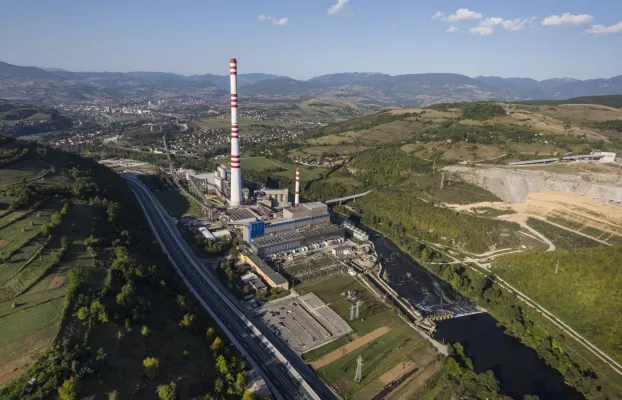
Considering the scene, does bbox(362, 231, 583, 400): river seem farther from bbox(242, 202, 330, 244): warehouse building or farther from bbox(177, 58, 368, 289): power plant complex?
bbox(242, 202, 330, 244): warehouse building

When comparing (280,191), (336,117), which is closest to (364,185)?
(280,191)

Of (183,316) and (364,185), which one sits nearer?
(183,316)

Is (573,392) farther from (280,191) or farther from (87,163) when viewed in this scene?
(87,163)

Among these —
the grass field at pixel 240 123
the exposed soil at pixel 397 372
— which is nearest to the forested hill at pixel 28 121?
the grass field at pixel 240 123

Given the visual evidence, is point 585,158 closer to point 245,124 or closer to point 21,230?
point 21,230

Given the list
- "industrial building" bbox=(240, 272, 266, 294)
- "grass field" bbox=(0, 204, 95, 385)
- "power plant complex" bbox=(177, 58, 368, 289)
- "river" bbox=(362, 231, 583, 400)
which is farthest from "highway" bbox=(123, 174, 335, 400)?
"river" bbox=(362, 231, 583, 400)

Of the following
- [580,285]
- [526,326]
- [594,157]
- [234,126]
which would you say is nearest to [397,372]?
[526,326]

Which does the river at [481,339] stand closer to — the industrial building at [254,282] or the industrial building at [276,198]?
the industrial building at [254,282]
